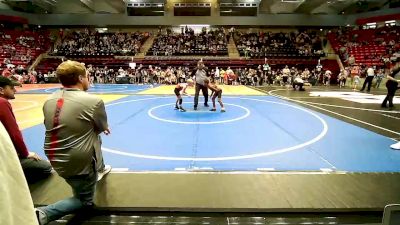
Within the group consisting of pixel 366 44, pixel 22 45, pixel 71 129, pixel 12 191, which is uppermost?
pixel 366 44

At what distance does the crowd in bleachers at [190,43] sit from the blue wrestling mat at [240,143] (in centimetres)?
2339

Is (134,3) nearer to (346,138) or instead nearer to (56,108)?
(346,138)

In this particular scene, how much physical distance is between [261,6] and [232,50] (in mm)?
6806

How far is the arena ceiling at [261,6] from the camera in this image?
1284 inches

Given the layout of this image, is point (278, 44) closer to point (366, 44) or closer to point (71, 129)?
point (366, 44)

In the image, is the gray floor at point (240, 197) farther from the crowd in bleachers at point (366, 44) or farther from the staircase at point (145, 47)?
the staircase at point (145, 47)

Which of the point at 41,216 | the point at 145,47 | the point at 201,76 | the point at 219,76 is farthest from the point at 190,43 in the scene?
the point at 41,216

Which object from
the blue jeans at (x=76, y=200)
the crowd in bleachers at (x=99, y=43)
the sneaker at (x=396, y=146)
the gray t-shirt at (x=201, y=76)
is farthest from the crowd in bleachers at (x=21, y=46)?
the sneaker at (x=396, y=146)

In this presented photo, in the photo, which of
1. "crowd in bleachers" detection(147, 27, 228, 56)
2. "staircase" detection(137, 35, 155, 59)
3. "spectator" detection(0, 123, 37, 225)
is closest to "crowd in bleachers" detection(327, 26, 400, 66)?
"crowd in bleachers" detection(147, 27, 228, 56)

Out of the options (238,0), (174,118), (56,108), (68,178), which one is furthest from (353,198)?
(238,0)

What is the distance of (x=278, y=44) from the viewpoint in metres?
33.1

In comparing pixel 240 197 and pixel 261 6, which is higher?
pixel 261 6

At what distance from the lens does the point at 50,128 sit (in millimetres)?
2883

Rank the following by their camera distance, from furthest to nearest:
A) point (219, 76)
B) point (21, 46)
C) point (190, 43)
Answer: point (190, 43), point (21, 46), point (219, 76)
